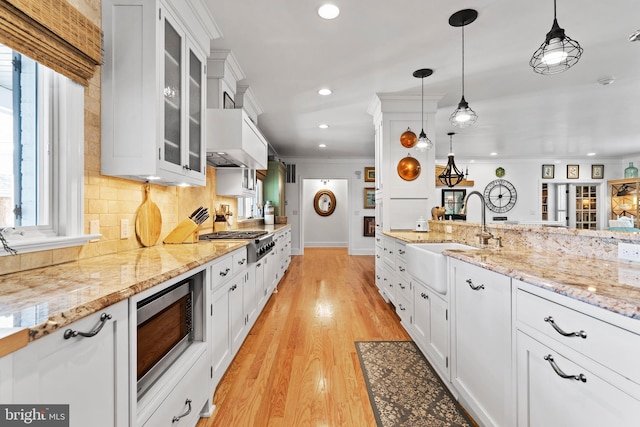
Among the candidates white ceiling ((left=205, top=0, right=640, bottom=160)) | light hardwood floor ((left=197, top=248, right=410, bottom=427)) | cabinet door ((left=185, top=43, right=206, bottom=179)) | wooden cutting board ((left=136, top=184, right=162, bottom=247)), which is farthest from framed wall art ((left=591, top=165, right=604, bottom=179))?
wooden cutting board ((left=136, top=184, right=162, bottom=247))

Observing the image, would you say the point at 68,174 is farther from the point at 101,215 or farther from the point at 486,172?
the point at 486,172

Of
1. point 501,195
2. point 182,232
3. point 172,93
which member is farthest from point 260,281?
point 501,195

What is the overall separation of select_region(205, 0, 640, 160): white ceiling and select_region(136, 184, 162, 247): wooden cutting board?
152cm

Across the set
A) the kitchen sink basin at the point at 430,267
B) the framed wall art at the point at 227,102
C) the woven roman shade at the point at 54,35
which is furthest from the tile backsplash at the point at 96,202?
the kitchen sink basin at the point at 430,267

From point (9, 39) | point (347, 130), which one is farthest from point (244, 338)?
point (347, 130)

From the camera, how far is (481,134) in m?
6.12

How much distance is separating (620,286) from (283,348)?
86.6 inches

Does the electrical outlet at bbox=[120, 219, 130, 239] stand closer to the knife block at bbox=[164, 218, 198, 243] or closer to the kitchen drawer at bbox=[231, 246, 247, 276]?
the knife block at bbox=[164, 218, 198, 243]

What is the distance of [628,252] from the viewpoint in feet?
4.27

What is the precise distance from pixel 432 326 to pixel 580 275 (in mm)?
1172

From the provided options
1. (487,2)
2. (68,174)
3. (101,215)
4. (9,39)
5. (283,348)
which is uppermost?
(487,2)

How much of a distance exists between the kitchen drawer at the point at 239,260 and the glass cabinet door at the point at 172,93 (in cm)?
75

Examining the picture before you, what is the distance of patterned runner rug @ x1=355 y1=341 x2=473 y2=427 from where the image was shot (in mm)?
1638

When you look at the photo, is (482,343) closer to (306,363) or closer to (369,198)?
(306,363)
